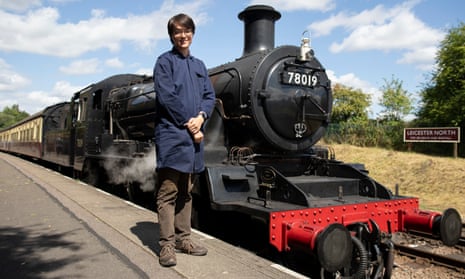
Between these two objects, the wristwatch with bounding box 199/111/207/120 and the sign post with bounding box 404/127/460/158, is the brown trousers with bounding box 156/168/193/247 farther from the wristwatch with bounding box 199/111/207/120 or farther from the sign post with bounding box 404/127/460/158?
the sign post with bounding box 404/127/460/158

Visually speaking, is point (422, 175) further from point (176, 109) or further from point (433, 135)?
point (176, 109)

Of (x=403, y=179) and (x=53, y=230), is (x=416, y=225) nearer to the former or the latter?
(x=53, y=230)

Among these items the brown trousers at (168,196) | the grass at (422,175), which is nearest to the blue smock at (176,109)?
the brown trousers at (168,196)

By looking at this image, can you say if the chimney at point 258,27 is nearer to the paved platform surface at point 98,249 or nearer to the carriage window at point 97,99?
the paved platform surface at point 98,249

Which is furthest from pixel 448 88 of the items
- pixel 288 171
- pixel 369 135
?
pixel 288 171

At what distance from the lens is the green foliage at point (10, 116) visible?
11349cm

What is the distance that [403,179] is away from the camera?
1470 cm

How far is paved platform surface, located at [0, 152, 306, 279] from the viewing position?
3.26 metres

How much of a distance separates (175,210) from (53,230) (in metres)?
1.93

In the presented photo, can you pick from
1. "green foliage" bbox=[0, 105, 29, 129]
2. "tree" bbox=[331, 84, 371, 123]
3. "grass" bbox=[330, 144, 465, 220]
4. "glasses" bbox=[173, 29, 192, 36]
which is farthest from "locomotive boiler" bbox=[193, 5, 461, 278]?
"green foliage" bbox=[0, 105, 29, 129]

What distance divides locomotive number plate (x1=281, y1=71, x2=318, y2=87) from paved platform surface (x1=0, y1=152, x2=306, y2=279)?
90.4 inches

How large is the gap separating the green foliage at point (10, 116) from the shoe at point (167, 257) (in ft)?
400

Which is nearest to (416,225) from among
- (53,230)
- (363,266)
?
(363,266)

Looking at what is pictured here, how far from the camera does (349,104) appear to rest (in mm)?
43938
